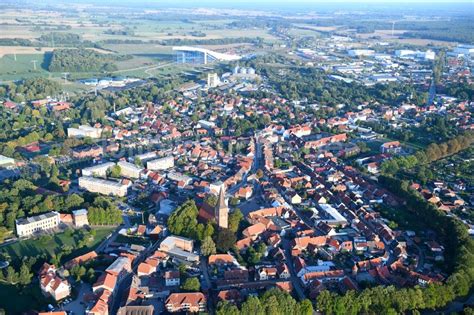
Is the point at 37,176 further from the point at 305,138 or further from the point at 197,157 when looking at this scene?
the point at 305,138

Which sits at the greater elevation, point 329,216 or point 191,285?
point 191,285

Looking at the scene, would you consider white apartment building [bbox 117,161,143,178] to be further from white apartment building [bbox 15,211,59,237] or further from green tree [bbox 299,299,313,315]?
green tree [bbox 299,299,313,315]

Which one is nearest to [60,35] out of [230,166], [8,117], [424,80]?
[8,117]

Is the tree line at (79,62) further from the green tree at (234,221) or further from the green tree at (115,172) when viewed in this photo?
the green tree at (234,221)

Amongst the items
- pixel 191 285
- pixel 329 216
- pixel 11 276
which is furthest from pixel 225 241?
pixel 11 276

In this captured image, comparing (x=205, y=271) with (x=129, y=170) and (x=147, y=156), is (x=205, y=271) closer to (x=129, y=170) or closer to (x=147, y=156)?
(x=129, y=170)

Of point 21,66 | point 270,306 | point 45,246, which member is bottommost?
point 21,66
